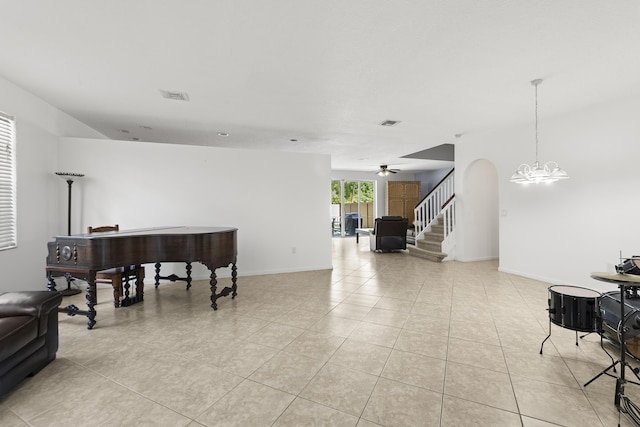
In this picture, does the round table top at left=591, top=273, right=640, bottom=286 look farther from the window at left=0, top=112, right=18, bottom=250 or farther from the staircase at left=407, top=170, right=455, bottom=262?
Result: the window at left=0, top=112, right=18, bottom=250

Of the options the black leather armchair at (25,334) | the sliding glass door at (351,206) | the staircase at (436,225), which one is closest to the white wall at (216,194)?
the black leather armchair at (25,334)

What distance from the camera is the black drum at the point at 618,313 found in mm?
1965

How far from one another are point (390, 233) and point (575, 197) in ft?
13.8

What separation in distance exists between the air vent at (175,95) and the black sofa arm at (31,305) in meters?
2.60

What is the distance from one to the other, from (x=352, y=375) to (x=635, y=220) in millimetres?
4453

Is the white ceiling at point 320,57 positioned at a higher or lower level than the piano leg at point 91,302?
higher

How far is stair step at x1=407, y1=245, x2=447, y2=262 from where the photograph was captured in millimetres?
6633

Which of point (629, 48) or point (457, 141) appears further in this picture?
point (457, 141)

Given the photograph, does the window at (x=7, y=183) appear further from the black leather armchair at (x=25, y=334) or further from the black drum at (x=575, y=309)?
the black drum at (x=575, y=309)

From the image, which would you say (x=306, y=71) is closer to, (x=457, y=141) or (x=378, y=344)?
(x=378, y=344)

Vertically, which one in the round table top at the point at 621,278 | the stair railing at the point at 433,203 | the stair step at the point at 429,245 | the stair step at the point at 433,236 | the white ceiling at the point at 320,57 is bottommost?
the stair step at the point at 429,245

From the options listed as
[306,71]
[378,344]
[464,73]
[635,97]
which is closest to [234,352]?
[378,344]

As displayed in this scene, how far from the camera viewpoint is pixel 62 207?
4418 mm

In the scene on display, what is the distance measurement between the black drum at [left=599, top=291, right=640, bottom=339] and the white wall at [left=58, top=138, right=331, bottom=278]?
4320 millimetres
